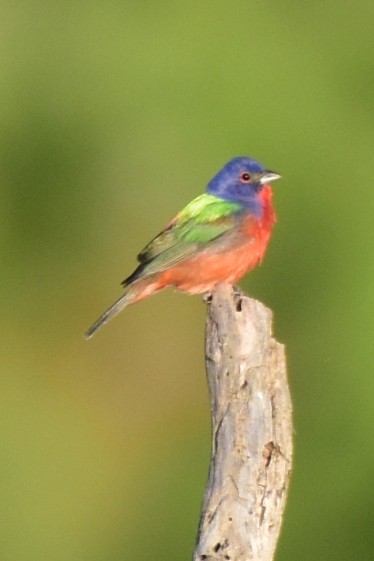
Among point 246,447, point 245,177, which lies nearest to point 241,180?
point 245,177

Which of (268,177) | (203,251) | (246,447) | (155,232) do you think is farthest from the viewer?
(155,232)

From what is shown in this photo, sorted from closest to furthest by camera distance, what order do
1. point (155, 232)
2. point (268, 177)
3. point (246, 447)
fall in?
point (246, 447), point (268, 177), point (155, 232)

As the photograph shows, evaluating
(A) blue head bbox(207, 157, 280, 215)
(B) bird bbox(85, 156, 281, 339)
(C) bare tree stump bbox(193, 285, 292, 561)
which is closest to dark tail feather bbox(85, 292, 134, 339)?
(B) bird bbox(85, 156, 281, 339)

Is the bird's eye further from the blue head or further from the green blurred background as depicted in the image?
the green blurred background

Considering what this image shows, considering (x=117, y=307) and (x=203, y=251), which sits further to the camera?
(x=117, y=307)

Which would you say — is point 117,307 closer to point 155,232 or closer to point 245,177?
point 245,177

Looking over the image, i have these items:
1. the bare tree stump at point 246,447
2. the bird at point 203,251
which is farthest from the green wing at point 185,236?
the bare tree stump at point 246,447

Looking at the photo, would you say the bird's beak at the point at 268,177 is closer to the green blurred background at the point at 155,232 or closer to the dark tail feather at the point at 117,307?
the dark tail feather at the point at 117,307
